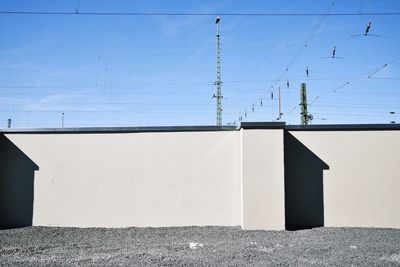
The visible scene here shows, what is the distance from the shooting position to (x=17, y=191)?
8.23 meters

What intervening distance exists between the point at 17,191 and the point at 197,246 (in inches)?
192

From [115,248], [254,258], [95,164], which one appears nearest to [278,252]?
[254,258]

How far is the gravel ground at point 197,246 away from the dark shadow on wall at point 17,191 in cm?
52

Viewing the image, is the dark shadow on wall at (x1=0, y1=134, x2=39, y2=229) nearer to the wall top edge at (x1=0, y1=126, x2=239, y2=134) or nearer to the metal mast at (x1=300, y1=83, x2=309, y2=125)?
the wall top edge at (x1=0, y1=126, x2=239, y2=134)

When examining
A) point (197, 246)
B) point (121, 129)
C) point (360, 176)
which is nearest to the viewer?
point (197, 246)

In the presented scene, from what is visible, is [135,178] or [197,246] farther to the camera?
[135,178]

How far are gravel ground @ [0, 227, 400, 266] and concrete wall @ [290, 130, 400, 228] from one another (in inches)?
17.4

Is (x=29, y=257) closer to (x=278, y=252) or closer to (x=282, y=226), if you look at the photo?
(x=278, y=252)

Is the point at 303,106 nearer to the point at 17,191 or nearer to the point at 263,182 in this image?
the point at 263,182

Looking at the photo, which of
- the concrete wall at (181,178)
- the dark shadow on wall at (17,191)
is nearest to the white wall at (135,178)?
the concrete wall at (181,178)

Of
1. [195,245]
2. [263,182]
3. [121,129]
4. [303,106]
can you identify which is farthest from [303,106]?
[195,245]

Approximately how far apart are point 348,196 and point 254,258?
3679mm

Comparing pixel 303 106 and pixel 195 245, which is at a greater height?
pixel 303 106

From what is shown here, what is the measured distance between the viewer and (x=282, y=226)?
753 cm
